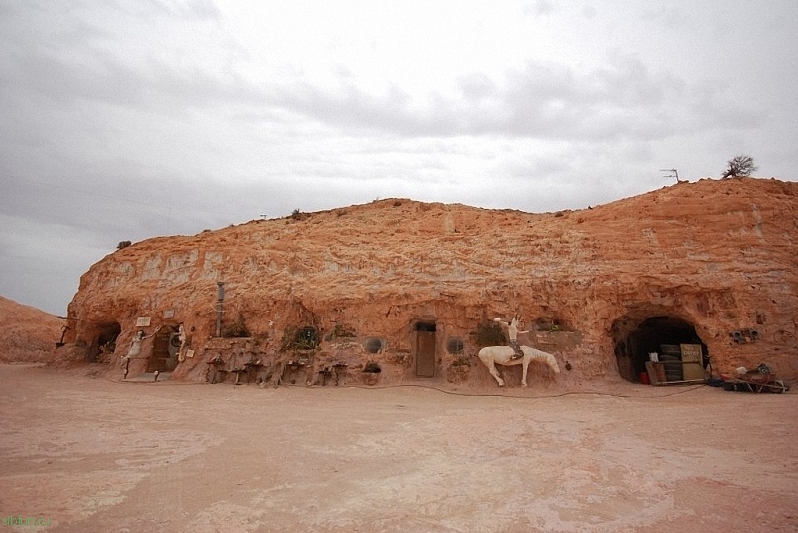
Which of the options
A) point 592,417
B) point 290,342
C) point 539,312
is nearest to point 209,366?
point 290,342

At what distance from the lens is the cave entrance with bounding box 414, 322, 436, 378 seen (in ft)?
51.6

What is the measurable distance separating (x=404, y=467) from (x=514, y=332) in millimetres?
8833

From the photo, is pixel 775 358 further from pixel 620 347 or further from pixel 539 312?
pixel 539 312

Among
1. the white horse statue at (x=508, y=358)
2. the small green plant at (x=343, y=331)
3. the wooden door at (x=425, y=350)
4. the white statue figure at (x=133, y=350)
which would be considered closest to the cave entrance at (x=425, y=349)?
the wooden door at (x=425, y=350)

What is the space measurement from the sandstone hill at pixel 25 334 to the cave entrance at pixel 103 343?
6.53 meters

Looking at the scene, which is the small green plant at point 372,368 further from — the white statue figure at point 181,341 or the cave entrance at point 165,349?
the cave entrance at point 165,349

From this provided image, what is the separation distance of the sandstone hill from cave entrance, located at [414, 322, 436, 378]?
23637mm

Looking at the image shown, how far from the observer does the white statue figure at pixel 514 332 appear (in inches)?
530

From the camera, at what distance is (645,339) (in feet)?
59.6

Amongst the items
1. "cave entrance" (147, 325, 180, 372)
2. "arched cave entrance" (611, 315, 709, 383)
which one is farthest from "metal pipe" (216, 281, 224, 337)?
"arched cave entrance" (611, 315, 709, 383)

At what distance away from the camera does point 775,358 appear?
41.4 ft

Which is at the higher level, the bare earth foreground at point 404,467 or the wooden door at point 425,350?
the wooden door at point 425,350

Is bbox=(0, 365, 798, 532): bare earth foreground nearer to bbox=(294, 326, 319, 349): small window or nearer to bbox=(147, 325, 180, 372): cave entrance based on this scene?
bbox=(294, 326, 319, 349): small window

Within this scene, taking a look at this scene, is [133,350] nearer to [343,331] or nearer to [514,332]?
[343,331]
